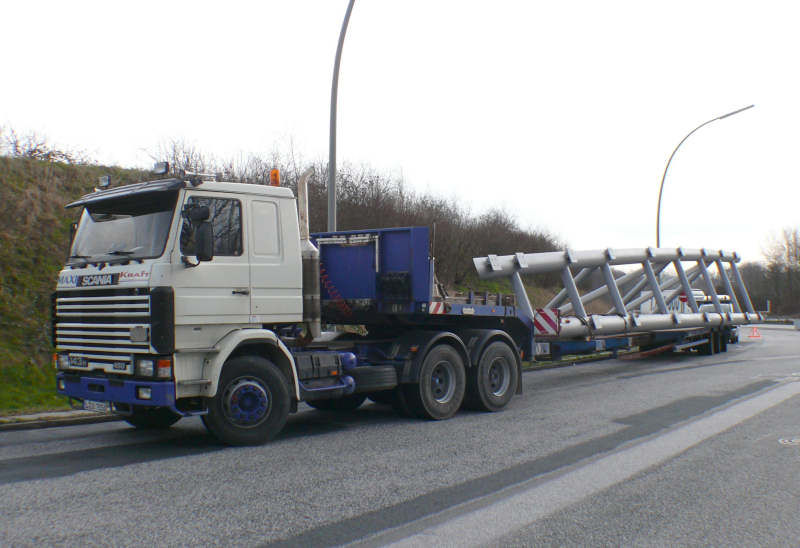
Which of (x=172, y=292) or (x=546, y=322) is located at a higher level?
(x=172, y=292)

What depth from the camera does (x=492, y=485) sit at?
5.72 m

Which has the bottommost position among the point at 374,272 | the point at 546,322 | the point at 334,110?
the point at 546,322

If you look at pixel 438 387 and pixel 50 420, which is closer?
pixel 50 420

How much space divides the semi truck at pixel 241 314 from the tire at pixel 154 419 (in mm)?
24

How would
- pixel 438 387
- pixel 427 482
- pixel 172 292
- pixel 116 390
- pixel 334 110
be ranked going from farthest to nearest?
pixel 334 110, pixel 438 387, pixel 116 390, pixel 172 292, pixel 427 482

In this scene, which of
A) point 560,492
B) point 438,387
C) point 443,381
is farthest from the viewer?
point 443,381

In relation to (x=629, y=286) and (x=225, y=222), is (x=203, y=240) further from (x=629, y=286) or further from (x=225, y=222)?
(x=629, y=286)

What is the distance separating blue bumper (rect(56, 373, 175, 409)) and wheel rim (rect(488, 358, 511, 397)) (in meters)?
4.94

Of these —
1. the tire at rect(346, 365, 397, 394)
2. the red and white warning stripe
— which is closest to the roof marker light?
the tire at rect(346, 365, 397, 394)

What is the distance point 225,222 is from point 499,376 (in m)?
4.87

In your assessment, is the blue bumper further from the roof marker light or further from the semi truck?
the roof marker light

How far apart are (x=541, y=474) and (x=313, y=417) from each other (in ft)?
14.1

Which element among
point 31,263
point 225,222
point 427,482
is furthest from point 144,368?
point 31,263

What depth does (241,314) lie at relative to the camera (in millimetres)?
7320
